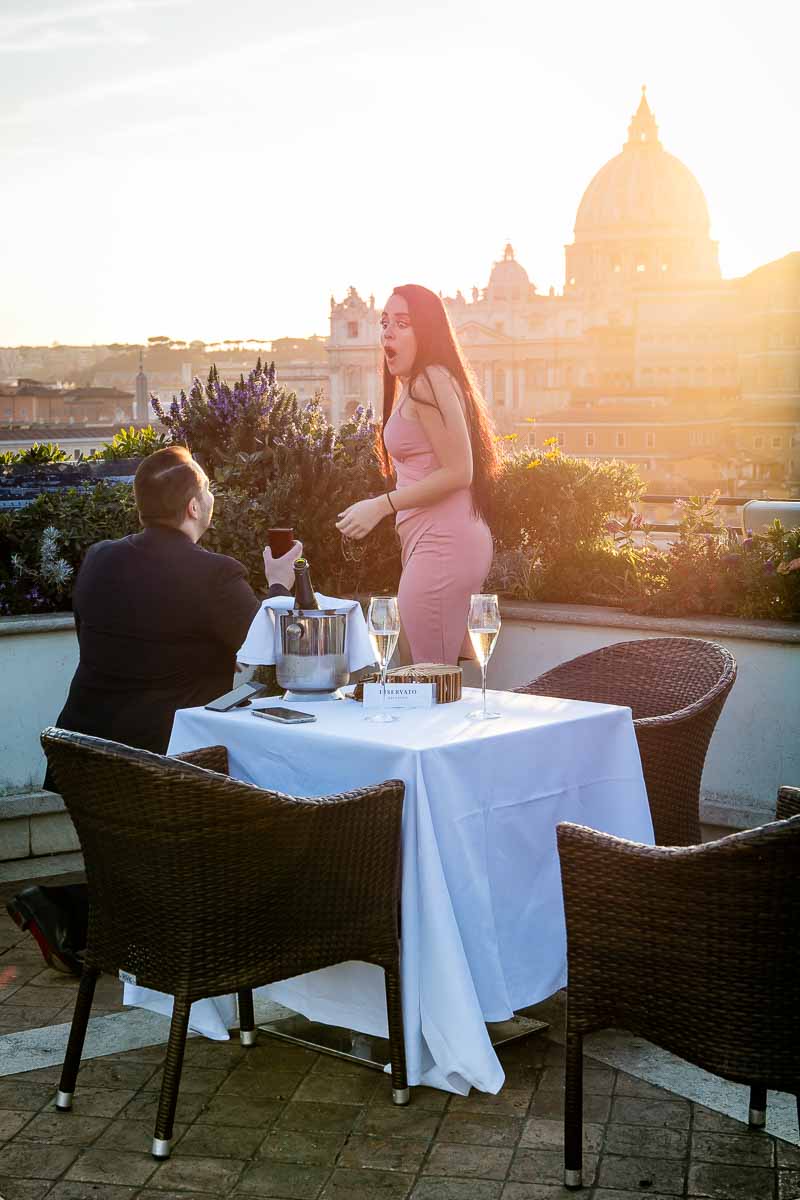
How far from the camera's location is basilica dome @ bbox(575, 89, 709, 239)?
117438 millimetres

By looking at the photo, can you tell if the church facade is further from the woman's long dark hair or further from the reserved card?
the reserved card

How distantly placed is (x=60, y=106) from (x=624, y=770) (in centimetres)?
806

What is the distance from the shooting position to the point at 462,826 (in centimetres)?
286

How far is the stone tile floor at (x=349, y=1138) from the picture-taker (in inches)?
103

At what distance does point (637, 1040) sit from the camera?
3.30 m

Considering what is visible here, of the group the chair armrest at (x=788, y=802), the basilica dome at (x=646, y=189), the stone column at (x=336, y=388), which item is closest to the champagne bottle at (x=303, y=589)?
the chair armrest at (x=788, y=802)

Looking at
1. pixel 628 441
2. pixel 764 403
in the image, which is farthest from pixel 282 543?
pixel 764 403

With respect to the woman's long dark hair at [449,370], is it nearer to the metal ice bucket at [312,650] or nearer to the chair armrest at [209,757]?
the metal ice bucket at [312,650]

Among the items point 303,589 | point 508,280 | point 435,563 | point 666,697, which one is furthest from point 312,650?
point 508,280

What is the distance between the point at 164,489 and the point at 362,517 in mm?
594

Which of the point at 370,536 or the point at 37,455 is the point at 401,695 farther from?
the point at 37,455

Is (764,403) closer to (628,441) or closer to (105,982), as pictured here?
(628,441)

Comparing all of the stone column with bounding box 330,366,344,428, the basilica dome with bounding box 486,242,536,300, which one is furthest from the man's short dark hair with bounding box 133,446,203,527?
the basilica dome with bounding box 486,242,536,300

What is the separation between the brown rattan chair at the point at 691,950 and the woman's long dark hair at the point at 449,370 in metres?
1.64
